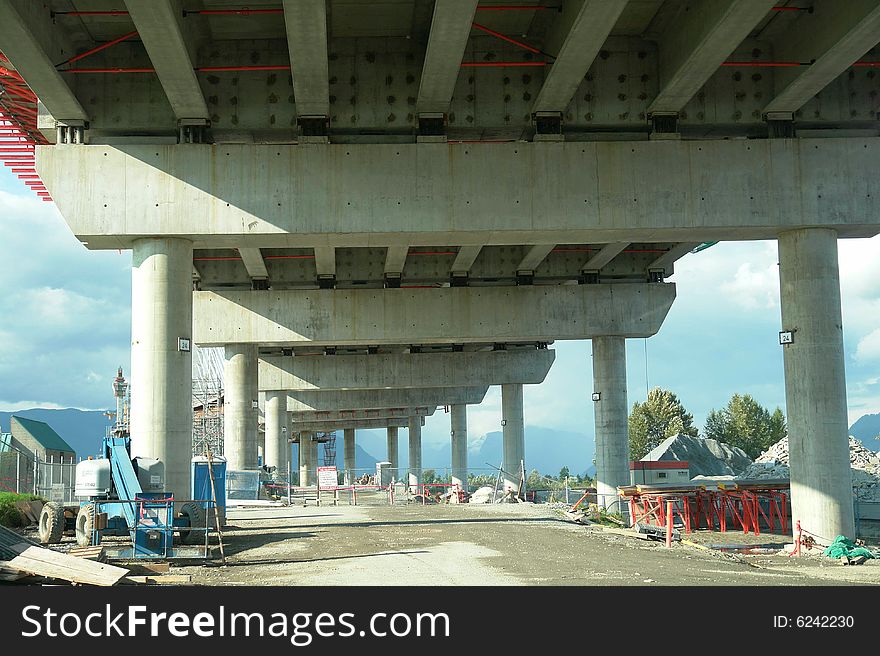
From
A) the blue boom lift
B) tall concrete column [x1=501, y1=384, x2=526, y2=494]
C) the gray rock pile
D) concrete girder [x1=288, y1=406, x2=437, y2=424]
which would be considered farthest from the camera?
concrete girder [x1=288, y1=406, x2=437, y2=424]

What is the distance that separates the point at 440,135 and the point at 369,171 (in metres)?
1.63

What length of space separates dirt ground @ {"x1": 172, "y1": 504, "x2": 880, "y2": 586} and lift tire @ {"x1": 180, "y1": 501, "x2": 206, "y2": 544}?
0.64m

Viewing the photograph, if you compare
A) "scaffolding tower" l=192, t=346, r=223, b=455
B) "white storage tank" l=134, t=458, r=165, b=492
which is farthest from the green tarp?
"scaffolding tower" l=192, t=346, r=223, b=455

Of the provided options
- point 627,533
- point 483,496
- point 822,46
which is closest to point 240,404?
point 483,496

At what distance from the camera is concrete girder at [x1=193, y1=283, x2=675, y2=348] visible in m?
32.8

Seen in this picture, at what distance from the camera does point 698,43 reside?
1747 centimetres

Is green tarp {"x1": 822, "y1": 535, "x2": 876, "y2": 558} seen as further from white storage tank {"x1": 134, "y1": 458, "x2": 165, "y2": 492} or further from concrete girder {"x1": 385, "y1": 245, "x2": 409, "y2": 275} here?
concrete girder {"x1": 385, "y1": 245, "x2": 409, "y2": 275}

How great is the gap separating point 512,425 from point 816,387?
106 ft

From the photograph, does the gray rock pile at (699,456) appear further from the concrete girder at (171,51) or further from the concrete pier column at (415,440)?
the concrete girder at (171,51)

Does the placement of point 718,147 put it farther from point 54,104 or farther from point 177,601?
point 177,601

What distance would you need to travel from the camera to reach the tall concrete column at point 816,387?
66.3ft

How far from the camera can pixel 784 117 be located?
20.8 metres

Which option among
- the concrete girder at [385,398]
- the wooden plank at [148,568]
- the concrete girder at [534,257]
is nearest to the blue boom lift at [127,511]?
the wooden plank at [148,568]

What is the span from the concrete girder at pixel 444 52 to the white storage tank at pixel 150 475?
28.6 feet
